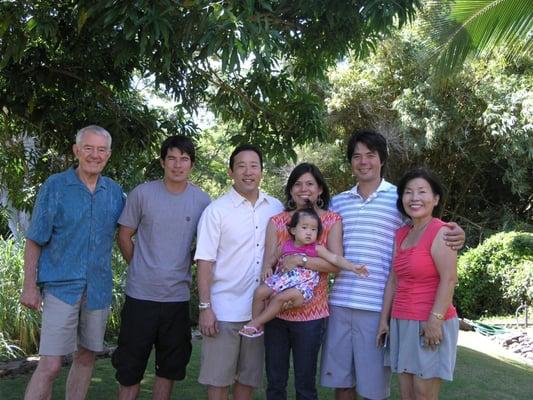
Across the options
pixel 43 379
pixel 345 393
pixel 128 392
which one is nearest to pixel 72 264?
pixel 43 379

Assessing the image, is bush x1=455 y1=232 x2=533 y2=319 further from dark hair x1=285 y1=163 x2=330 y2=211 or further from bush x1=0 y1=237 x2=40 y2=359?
dark hair x1=285 y1=163 x2=330 y2=211

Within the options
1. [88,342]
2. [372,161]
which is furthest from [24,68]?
[372,161]

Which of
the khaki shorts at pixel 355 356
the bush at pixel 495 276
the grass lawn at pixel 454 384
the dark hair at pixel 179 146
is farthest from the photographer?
the bush at pixel 495 276

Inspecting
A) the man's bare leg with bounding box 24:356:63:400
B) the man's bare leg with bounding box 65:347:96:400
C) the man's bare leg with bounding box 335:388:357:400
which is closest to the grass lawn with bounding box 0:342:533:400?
the man's bare leg with bounding box 65:347:96:400

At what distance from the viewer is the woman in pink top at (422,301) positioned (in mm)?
3236

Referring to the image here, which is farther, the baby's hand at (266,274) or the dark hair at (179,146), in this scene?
the dark hair at (179,146)

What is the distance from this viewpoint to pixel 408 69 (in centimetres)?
1436

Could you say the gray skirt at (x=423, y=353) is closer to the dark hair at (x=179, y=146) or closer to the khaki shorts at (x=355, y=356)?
the khaki shorts at (x=355, y=356)

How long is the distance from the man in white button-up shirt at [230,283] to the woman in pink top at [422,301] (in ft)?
2.78

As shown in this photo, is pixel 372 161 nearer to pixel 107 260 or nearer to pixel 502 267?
pixel 107 260

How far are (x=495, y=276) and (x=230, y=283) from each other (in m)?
9.68

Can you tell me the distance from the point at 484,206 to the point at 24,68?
13937mm

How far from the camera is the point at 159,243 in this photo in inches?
149

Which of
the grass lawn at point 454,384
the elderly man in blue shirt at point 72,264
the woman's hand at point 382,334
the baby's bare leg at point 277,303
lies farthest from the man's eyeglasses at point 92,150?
the grass lawn at point 454,384
